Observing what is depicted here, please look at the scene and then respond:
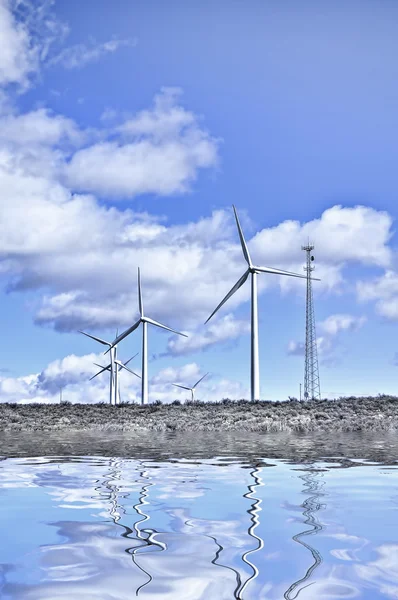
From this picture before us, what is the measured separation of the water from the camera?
16.0 ft

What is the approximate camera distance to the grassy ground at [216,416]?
36.7 m

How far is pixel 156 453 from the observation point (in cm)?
1919

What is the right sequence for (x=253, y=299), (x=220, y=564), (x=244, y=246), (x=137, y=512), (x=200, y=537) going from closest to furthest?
(x=220, y=564)
(x=200, y=537)
(x=137, y=512)
(x=253, y=299)
(x=244, y=246)

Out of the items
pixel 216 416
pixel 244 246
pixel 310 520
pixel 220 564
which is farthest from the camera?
pixel 244 246

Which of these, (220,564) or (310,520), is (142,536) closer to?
(220,564)

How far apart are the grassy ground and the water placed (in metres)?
23.3

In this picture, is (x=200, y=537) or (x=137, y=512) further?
(x=137, y=512)

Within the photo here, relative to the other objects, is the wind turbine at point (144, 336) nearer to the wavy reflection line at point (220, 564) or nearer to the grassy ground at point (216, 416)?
the grassy ground at point (216, 416)

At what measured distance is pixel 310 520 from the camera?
7621 millimetres

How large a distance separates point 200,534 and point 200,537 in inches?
6.2

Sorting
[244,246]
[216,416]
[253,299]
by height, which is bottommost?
[216,416]

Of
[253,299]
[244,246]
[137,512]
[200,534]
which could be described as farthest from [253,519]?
[244,246]

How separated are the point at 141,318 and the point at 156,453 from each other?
49554 millimetres

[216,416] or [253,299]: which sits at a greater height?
[253,299]
